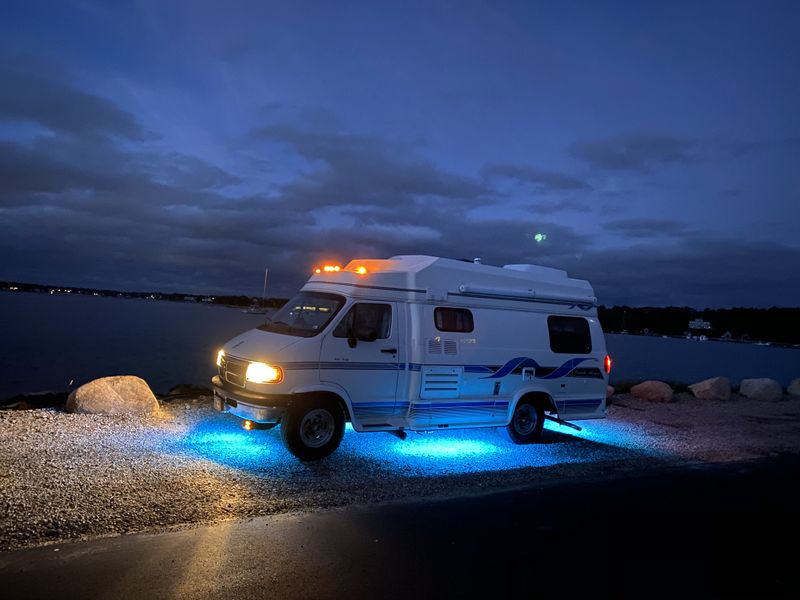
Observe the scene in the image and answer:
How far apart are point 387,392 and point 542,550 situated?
3.82 metres

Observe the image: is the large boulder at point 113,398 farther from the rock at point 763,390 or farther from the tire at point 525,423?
the rock at point 763,390

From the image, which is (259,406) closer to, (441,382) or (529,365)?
(441,382)

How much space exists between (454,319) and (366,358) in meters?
1.84

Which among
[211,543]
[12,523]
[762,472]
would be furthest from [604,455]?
[12,523]

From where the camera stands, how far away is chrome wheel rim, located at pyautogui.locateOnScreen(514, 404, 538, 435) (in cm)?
1062

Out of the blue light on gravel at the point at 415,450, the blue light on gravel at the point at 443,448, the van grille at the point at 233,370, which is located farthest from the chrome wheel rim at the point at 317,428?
the blue light on gravel at the point at 443,448

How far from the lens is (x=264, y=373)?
8.01 metres

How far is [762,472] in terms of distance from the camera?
9250 millimetres

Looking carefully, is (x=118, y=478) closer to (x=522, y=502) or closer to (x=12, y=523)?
(x=12, y=523)

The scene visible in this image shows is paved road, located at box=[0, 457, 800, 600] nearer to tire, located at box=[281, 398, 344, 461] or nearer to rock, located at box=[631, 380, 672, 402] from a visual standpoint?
tire, located at box=[281, 398, 344, 461]

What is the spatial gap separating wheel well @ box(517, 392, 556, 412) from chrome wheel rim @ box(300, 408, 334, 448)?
404 cm

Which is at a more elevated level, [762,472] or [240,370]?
[240,370]

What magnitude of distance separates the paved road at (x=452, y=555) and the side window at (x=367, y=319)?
9.35 feet

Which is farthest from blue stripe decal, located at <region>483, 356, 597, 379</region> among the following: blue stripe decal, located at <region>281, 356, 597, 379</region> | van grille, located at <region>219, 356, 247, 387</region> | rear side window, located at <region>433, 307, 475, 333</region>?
van grille, located at <region>219, 356, 247, 387</region>
